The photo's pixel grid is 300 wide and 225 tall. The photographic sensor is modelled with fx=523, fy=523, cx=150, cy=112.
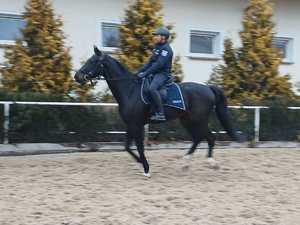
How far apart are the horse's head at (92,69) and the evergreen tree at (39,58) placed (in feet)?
9.31

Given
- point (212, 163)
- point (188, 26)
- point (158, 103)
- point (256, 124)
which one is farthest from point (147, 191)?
point (188, 26)

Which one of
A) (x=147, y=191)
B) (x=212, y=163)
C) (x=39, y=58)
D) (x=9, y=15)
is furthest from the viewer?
(x=9, y=15)

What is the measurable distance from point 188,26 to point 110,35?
245 cm

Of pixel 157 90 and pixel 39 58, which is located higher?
pixel 39 58

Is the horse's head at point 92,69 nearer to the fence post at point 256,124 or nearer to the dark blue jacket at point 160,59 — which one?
the dark blue jacket at point 160,59

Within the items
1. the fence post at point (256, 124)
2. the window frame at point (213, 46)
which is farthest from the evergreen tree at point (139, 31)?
the window frame at point (213, 46)

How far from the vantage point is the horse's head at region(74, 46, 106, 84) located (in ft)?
29.6

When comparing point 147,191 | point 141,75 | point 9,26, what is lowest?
point 147,191

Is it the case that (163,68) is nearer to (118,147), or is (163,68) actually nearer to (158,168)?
(158,168)

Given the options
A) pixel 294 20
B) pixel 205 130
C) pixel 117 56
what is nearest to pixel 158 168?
pixel 205 130

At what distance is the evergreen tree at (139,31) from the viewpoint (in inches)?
499

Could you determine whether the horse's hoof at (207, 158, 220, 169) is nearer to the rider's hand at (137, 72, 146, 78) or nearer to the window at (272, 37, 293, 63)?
the rider's hand at (137, 72, 146, 78)

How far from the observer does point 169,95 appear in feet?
30.3

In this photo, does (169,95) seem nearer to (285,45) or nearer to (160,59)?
(160,59)
